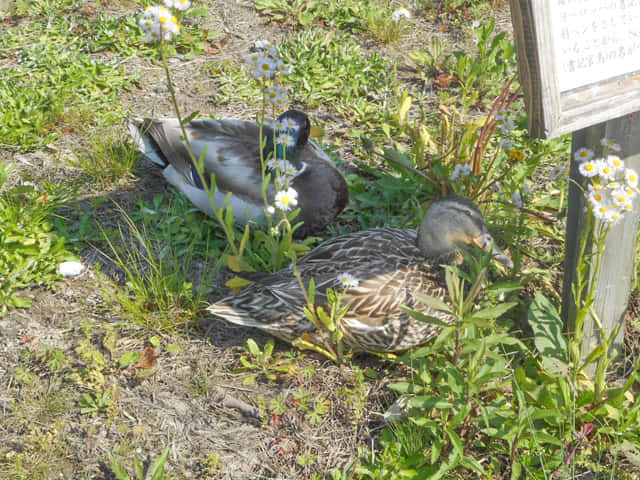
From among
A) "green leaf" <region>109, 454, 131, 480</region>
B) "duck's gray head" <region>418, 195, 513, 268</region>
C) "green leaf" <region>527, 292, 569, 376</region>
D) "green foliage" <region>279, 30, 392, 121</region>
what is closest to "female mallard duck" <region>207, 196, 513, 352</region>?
"duck's gray head" <region>418, 195, 513, 268</region>

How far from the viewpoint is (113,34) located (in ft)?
16.2

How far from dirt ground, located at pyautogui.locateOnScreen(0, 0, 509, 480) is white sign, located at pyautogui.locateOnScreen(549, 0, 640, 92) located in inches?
62.0

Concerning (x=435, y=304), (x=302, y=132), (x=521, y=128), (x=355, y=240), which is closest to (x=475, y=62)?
(x=521, y=128)

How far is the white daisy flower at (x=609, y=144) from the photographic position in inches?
80.2

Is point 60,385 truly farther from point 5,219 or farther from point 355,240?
point 355,240

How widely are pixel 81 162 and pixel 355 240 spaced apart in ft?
6.53

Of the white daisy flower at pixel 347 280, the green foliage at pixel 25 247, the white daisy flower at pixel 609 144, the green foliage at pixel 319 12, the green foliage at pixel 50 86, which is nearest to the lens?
the white daisy flower at pixel 609 144

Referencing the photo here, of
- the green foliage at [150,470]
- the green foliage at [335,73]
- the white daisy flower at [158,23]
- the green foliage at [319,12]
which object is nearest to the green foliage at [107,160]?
the green foliage at [335,73]

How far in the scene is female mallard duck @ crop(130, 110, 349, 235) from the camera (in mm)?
3432

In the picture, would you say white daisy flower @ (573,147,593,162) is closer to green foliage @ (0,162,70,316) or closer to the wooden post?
the wooden post

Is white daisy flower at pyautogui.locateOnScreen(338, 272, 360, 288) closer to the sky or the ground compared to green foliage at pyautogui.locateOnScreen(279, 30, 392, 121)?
closer to the ground

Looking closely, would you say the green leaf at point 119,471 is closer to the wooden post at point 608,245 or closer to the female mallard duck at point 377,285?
the female mallard duck at point 377,285

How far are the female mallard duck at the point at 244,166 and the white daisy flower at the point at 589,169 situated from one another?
1714 millimetres

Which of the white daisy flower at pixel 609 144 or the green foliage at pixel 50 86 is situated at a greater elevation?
the green foliage at pixel 50 86
